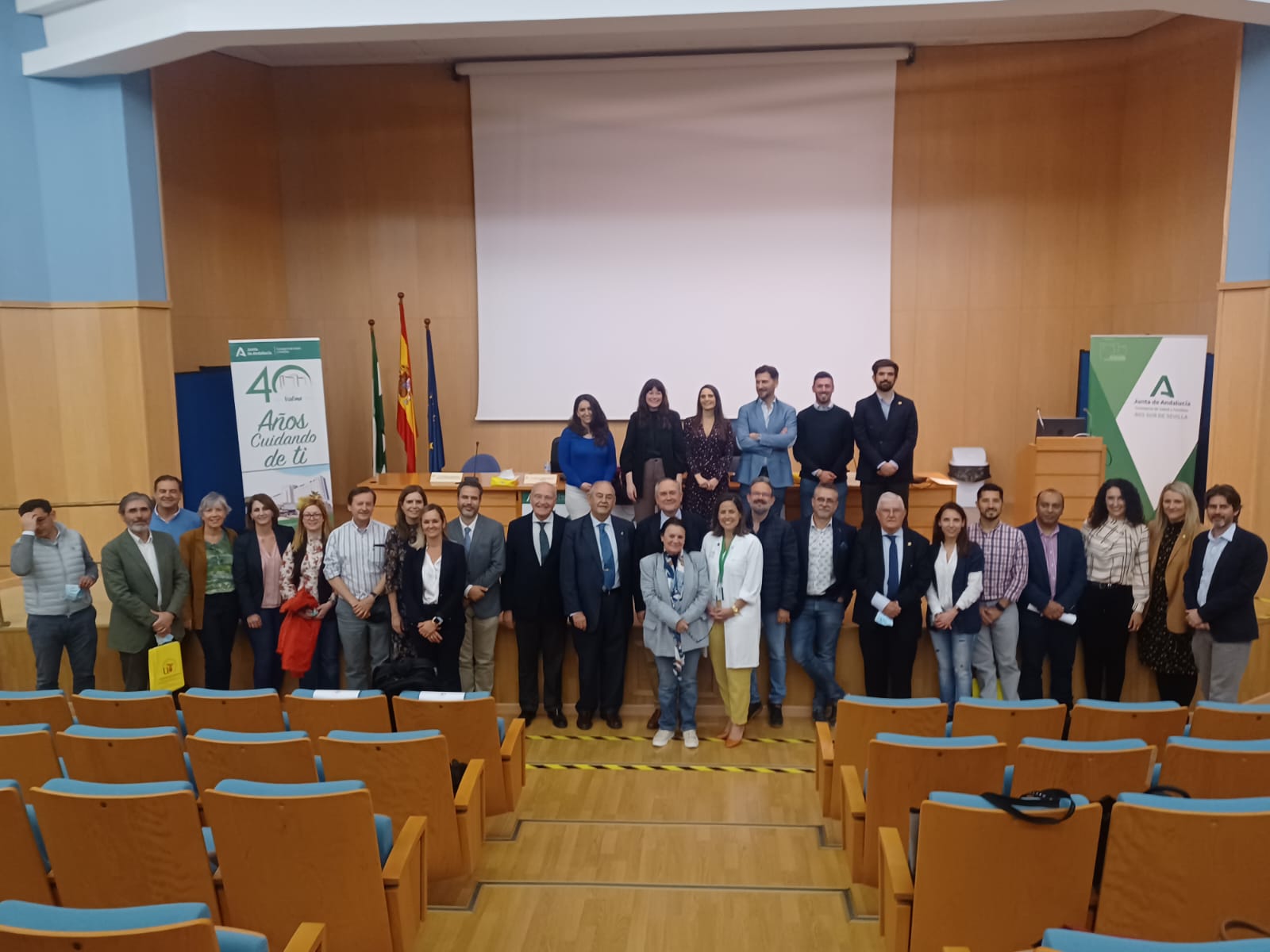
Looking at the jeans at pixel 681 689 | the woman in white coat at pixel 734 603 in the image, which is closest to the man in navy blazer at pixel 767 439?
the woman in white coat at pixel 734 603

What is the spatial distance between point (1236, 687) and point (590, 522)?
11.6ft

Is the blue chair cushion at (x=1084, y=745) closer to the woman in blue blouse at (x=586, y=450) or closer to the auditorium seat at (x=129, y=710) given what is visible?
the auditorium seat at (x=129, y=710)

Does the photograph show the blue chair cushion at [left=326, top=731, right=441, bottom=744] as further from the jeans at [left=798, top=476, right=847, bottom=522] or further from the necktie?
the jeans at [left=798, top=476, right=847, bottom=522]

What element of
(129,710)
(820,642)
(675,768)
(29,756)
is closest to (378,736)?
(29,756)

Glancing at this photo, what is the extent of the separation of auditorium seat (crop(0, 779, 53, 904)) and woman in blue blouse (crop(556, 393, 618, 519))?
4.61 meters

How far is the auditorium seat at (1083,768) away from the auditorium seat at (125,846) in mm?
2627

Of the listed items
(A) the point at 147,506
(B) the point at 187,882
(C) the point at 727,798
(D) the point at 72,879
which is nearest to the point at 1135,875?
(C) the point at 727,798

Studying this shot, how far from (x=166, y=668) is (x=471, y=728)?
224 centimetres

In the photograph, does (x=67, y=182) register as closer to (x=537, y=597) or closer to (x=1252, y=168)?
(x=537, y=597)

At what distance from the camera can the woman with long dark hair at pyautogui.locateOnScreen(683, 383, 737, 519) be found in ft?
22.6

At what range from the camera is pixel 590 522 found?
222 inches

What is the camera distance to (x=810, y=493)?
6637 mm

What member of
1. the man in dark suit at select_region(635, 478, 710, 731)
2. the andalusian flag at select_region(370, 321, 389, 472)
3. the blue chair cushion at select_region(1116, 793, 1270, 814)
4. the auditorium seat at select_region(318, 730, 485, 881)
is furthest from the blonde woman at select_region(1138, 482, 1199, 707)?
the andalusian flag at select_region(370, 321, 389, 472)

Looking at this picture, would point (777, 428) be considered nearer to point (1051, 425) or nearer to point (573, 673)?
point (573, 673)
